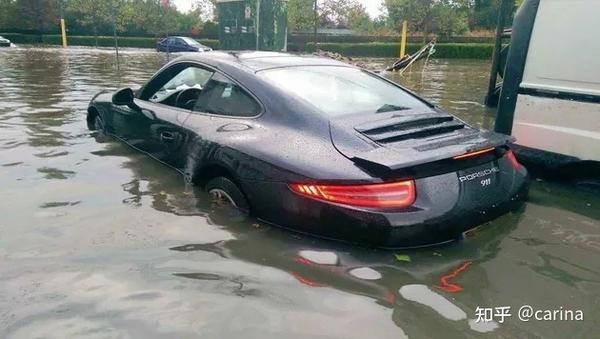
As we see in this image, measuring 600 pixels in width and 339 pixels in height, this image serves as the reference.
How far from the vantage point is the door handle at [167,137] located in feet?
13.8

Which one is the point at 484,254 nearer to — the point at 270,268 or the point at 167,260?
the point at 270,268

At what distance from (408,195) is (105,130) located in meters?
4.23

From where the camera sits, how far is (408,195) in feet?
9.07

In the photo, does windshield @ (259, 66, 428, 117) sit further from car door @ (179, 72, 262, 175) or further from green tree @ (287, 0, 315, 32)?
green tree @ (287, 0, 315, 32)

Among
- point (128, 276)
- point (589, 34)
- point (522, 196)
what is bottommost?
point (128, 276)

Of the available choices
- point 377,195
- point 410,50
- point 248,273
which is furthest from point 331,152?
point 410,50

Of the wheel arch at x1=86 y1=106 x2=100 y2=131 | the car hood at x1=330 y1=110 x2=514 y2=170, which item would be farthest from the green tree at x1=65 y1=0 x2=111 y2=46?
the car hood at x1=330 y1=110 x2=514 y2=170

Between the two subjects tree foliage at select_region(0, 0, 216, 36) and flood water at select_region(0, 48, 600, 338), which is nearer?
flood water at select_region(0, 48, 600, 338)

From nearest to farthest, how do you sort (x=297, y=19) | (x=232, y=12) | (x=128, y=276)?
(x=128, y=276), (x=232, y=12), (x=297, y=19)

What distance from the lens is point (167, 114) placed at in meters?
4.34

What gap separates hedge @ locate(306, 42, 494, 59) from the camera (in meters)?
33.2

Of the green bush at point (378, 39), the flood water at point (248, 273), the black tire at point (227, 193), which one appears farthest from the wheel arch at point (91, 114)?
the green bush at point (378, 39)

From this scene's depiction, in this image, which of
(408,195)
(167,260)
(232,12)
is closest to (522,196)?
(408,195)

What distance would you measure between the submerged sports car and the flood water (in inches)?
8.5
